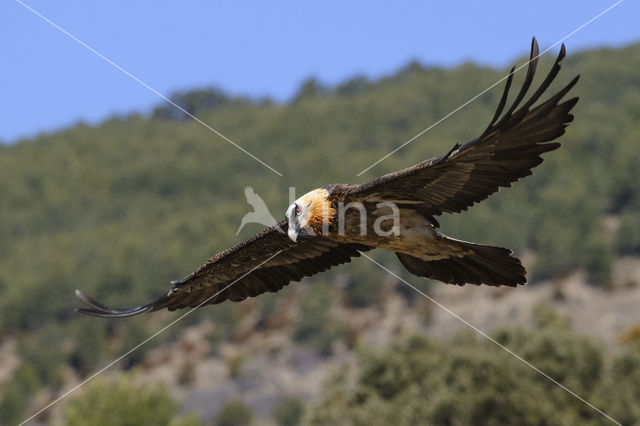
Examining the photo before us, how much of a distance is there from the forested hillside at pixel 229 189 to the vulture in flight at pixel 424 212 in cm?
5719

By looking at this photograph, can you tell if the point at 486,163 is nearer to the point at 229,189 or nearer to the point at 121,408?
the point at 121,408

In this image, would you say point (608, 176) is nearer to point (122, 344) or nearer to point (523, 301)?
point (523, 301)

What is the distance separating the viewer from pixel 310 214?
8.52 meters

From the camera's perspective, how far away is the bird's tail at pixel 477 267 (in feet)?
27.4

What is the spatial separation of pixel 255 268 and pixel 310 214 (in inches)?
87.0

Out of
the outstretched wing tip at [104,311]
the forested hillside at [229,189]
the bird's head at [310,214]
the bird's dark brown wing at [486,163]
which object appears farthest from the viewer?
the forested hillside at [229,189]

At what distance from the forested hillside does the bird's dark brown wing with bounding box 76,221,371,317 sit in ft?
186

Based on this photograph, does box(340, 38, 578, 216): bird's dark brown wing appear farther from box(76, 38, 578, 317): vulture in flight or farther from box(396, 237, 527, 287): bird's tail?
box(396, 237, 527, 287): bird's tail

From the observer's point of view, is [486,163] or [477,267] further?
[477,267]

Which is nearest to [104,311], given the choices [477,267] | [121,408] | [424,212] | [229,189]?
[424,212]

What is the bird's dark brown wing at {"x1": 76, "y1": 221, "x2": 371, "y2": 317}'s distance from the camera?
1006cm

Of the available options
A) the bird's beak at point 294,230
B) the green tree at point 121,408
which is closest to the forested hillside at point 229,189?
the green tree at point 121,408

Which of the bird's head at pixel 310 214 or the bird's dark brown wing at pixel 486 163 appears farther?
the bird's head at pixel 310 214

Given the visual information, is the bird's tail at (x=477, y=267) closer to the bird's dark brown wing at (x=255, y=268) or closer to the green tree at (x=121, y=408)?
the bird's dark brown wing at (x=255, y=268)
